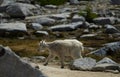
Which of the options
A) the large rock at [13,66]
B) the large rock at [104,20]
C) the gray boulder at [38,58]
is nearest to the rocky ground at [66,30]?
the large rock at [104,20]

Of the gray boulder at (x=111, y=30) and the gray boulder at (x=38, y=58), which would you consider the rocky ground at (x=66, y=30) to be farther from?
the gray boulder at (x=38, y=58)

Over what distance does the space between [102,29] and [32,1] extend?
61.5ft

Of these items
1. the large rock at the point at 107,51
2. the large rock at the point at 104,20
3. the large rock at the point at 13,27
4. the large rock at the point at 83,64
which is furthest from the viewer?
the large rock at the point at 104,20

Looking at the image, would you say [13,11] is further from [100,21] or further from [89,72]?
[89,72]

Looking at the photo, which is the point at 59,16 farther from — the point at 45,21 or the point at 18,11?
the point at 18,11

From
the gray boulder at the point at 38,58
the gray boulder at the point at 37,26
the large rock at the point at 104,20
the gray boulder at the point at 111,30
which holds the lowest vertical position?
the large rock at the point at 104,20

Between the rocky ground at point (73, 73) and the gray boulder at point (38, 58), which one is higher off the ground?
the rocky ground at point (73, 73)

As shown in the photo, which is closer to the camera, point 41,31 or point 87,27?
point 41,31

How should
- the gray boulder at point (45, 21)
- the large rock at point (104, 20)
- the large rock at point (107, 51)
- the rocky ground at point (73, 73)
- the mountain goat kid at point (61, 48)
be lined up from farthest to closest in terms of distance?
the large rock at point (104, 20), the gray boulder at point (45, 21), the large rock at point (107, 51), the mountain goat kid at point (61, 48), the rocky ground at point (73, 73)

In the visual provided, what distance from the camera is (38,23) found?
44.5 meters

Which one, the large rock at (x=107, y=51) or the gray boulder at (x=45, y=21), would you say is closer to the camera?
the large rock at (x=107, y=51)

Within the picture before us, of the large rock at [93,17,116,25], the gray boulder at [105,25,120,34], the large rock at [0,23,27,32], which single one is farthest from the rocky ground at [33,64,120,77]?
the large rock at [93,17,116,25]

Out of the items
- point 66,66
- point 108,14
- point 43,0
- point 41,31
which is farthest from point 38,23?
point 66,66

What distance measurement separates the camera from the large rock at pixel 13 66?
31.1 feet
